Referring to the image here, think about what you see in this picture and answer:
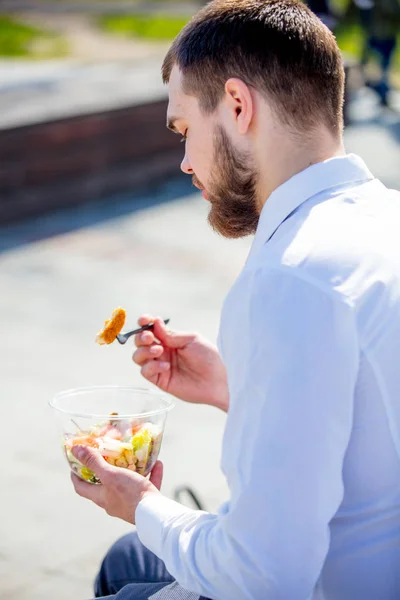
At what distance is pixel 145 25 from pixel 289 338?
19.7m

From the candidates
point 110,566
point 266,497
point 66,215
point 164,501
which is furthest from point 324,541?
point 66,215

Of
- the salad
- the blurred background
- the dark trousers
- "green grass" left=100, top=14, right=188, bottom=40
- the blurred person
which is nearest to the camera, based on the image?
the salad

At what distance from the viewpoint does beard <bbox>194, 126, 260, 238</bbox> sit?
1.75m

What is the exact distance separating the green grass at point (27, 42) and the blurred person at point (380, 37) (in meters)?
5.54

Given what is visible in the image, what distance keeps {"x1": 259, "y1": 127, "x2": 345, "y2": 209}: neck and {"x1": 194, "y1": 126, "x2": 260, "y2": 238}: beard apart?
41 millimetres

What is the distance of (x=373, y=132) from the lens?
10859 mm

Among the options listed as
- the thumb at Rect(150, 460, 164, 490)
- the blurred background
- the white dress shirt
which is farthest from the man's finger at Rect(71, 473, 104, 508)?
the blurred background

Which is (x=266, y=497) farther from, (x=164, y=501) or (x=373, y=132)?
(x=373, y=132)

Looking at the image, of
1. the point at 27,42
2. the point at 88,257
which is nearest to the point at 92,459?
the point at 88,257

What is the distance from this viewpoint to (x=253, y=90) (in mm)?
1679

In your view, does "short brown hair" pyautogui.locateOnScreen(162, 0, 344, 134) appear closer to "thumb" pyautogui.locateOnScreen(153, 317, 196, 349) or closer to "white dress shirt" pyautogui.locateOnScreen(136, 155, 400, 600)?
"white dress shirt" pyautogui.locateOnScreen(136, 155, 400, 600)

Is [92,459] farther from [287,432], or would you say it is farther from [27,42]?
[27,42]

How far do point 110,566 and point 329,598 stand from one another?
789 mm

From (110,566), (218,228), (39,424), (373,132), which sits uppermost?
(218,228)
